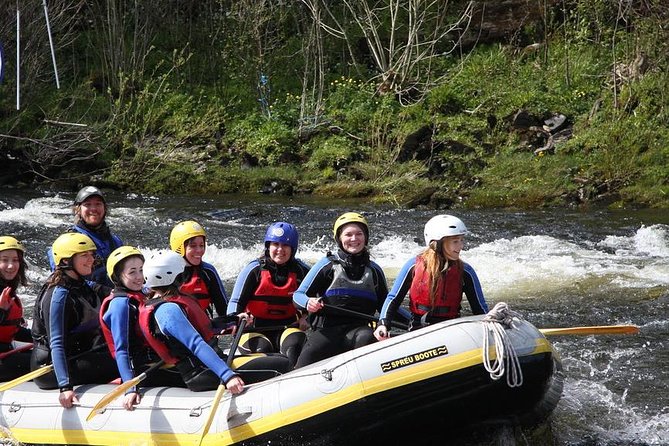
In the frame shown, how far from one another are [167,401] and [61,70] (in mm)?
15683

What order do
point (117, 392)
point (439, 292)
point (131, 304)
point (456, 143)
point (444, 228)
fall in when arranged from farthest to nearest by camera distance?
point (456, 143)
point (439, 292)
point (444, 228)
point (131, 304)
point (117, 392)

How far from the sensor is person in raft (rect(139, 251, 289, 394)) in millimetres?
5000

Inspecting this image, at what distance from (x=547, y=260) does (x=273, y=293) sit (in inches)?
208

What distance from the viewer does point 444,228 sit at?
18.4ft

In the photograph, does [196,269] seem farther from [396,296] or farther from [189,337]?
[396,296]

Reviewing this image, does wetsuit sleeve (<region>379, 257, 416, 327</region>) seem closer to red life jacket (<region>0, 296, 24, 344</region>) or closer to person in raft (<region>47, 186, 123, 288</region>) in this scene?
person in raft (<region>47, 186, 123, 288</region>)

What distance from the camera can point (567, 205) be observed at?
14.4 metres

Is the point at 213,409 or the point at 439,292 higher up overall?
the point at 439,292

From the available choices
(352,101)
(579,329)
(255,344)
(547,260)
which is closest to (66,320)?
(255,344)

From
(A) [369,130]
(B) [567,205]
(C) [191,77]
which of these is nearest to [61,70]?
(C) [191,77]

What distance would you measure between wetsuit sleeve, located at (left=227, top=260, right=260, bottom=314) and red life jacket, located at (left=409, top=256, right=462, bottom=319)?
1.07m

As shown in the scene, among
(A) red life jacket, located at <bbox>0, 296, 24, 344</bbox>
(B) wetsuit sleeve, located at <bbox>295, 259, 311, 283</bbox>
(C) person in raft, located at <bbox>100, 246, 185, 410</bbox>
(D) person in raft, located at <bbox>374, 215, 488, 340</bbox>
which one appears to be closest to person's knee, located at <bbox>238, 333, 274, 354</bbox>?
(B) wetsuit sleeve, located at <bbox>295, 259, 311, 283</bbox>

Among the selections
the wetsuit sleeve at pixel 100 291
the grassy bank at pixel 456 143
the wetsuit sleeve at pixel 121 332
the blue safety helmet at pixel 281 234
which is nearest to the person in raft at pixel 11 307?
the wetsuit sleeve at pixel 100 291

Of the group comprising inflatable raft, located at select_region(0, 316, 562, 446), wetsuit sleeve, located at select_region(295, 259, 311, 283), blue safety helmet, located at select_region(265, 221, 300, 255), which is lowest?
inflatable raft, located at select_region(0, 316, 562, 446)
